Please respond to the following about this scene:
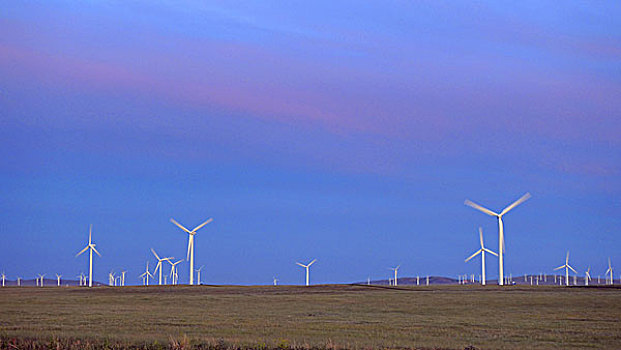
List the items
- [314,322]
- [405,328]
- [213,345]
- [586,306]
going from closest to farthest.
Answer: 1. [213,345]
2. [405,328]
3. [314,322]
4. [586,306]

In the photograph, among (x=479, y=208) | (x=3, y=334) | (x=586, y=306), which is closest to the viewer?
(x=3, y=334)

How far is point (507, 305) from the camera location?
82812 millimetres

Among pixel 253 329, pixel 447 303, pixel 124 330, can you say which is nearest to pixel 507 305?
pixel 447 303

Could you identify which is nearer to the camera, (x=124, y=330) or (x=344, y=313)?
(x=124, y=330)

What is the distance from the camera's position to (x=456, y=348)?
3716 centimetres

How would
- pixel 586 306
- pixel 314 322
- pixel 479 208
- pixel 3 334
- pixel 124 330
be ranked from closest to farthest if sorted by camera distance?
pixel 3 334
pixel 124 330
pixel 314 322
pixel 586 306
pixel 479 208

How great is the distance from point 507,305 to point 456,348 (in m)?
48.0

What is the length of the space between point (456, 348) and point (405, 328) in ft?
44.4

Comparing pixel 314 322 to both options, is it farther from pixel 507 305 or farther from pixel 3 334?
pixel 507 305

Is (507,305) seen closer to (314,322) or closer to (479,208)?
(314,322)

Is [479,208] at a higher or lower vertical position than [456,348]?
higher

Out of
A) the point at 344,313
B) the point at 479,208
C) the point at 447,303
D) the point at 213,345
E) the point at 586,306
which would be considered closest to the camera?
the point at 213,345

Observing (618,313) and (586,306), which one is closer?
(618,313)

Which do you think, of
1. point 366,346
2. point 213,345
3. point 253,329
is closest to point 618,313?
point 253,329
